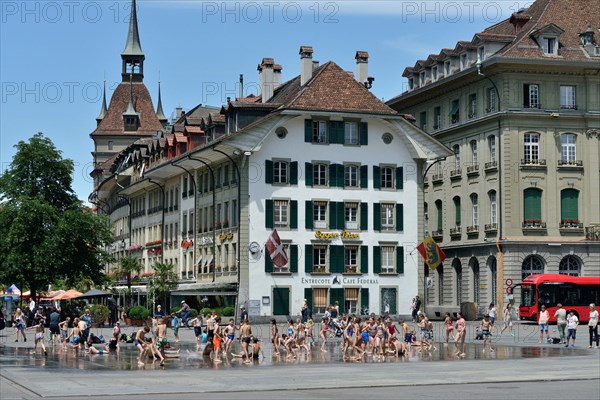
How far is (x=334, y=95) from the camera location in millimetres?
78312

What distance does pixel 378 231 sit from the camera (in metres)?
78.6

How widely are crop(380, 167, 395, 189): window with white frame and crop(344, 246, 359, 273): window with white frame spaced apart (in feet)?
15.4

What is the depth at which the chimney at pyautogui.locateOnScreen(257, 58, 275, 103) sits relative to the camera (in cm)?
8812

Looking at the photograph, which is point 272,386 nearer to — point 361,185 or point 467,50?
point 361,185

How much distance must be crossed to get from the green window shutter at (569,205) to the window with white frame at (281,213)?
19.2 metres

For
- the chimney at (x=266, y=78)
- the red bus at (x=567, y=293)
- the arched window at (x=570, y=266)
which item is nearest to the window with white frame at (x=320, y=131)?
the chimney at (x=266, y=78)

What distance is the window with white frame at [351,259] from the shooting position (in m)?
77.7

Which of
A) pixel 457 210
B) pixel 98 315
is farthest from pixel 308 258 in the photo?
pixel 457 210

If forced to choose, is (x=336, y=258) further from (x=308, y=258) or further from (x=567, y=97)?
(x=567, y=97)

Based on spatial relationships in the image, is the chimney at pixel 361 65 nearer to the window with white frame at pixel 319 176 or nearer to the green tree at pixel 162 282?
the window with white frame at pixel 319 176

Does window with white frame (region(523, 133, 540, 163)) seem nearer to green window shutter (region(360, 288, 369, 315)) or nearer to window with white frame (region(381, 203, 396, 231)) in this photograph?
window with white frame (region(381, 203, 396, 231))

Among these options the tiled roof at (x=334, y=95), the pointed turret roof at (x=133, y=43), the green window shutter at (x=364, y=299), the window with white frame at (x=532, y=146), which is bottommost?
the green window shutter at (x=364, y=299)

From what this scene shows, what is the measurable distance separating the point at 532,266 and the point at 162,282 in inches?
1004

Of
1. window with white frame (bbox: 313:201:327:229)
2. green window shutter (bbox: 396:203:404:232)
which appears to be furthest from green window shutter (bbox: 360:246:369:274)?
window with white frame (bbox: 313:201:327:229)
